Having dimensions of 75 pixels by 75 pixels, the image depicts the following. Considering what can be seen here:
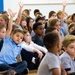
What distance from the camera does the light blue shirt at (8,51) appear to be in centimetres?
352

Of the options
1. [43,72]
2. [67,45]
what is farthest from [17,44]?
[43,72]

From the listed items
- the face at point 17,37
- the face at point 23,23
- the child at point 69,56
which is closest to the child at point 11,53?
the face at point 17,37

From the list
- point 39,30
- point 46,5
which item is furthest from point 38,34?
point 46,5

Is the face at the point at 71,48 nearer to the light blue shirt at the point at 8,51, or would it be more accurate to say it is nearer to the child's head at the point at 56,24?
the light blue shirt at the point at 8,51

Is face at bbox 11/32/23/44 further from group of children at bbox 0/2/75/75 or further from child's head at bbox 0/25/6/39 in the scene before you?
child's head at bbox 0/25/6/39

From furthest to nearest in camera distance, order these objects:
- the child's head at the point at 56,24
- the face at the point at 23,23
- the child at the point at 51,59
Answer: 1. the face at the point at 23,23
2. the child's head at the point at 56,24
3. the child at the point at 51,59

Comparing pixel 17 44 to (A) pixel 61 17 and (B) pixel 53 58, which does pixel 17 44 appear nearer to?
(B) pixel 53 58

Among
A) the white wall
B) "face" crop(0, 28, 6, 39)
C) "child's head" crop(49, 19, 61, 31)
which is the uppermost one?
the white wall

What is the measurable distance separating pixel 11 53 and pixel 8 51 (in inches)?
2.2

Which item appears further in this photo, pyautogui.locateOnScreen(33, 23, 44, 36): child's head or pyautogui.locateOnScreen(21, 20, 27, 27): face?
pyautogui.locateOnScreen(21, 20, 27, 27): face

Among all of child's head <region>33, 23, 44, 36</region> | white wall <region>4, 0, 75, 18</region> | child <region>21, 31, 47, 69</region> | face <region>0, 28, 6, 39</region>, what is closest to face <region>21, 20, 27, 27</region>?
child's head <region>33, 23, 44, 36</region>

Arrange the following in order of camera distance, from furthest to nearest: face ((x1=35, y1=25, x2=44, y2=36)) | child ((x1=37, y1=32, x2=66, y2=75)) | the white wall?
the white wall < face ((x1=35, y1=25, x2=44, y2=36)) < child ((x1=37, y1=32, x2=66, y2=75))

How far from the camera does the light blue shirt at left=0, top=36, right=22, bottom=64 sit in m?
3.52

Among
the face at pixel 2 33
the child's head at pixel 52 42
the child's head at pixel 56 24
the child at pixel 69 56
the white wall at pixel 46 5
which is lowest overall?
the child at pixel 69 56
